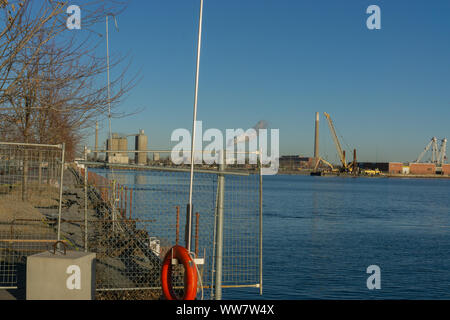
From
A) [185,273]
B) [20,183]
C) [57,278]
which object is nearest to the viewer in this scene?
[185,273]

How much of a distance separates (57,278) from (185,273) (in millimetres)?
2110

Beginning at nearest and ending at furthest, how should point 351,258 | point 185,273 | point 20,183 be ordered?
point 185,273 → point 20,183 → point 351,258

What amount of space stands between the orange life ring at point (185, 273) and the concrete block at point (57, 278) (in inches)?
50.6

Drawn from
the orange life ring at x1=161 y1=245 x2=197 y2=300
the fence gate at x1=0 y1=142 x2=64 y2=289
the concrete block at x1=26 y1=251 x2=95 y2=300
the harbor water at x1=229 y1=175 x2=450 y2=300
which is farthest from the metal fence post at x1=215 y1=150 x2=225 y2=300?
the harbor water at x1=229 y1=175 x2=450 y2=300

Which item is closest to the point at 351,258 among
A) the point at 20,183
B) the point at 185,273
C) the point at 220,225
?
the point at 20,183

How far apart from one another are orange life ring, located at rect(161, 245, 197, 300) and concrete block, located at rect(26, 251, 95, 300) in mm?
1285

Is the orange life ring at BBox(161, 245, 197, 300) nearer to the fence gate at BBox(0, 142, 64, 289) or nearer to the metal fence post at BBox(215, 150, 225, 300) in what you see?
the metal fence post at BBox(215, 150, 225, 300)

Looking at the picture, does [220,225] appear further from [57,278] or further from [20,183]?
[20,183]

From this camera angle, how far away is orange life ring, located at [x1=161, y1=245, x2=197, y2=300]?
22.0ft

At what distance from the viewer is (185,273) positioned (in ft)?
22.5
